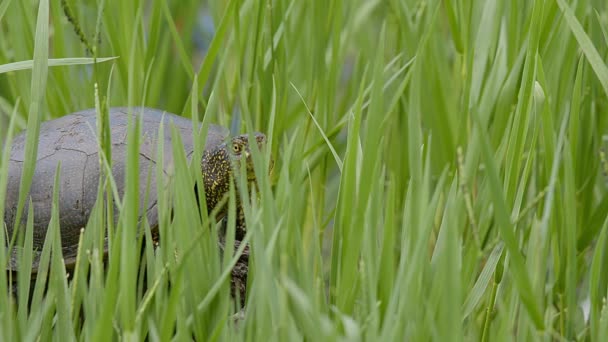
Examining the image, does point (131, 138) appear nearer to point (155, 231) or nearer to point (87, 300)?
point (87, 300)

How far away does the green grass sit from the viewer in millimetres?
→ 1048

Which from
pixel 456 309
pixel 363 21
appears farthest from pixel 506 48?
pixel 456 309

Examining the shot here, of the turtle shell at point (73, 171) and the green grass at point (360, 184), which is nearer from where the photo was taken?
the green grass at point (360, 184)

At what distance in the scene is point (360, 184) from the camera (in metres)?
1.19

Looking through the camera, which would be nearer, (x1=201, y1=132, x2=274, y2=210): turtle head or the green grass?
the green grass

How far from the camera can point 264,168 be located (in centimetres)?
113

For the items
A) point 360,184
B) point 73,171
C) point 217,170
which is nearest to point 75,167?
point 73,171

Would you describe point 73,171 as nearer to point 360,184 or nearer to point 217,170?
point 217,170

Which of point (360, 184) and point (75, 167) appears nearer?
point (360, 184)

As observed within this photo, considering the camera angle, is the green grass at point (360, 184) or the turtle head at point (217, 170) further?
the turtle head at point (217, 170)

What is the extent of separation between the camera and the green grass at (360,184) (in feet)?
3.44

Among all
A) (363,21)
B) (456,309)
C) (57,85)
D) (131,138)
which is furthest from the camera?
(363,21)

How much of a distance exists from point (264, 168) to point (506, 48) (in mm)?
672

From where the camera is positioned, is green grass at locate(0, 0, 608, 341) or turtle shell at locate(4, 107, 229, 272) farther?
turtle shell at locate(4, 107, 229, 272)
